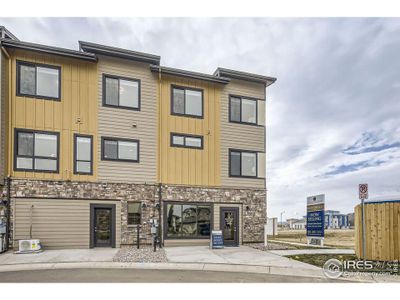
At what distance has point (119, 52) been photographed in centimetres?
1382

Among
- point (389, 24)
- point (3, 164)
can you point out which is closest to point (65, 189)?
point (3, 164)

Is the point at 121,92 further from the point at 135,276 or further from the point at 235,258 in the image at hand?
the point at 235,258

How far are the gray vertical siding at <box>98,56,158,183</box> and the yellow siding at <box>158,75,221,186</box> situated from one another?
45cm

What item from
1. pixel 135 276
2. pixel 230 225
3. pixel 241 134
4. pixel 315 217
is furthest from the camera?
pixel 241 134

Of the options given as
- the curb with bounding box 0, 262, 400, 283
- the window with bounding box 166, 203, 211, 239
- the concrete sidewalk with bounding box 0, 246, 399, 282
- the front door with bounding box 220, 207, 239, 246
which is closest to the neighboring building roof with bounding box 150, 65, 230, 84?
the window with bounding box 166, 203, 211, 239

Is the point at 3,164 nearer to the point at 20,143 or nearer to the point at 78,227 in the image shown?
the point at 20,143

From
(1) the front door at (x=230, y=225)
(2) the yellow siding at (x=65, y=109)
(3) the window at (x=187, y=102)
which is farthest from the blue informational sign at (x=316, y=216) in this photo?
(2) the yellow siding at (x=65, y=109)

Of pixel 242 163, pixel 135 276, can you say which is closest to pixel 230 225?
pixel 242 163

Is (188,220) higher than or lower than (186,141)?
lower

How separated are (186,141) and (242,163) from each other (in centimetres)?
329

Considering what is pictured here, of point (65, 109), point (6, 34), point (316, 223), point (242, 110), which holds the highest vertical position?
point (6, 34)

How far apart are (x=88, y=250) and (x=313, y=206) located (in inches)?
437

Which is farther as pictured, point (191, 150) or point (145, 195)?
point (191, 150)

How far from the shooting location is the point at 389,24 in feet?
40.7
